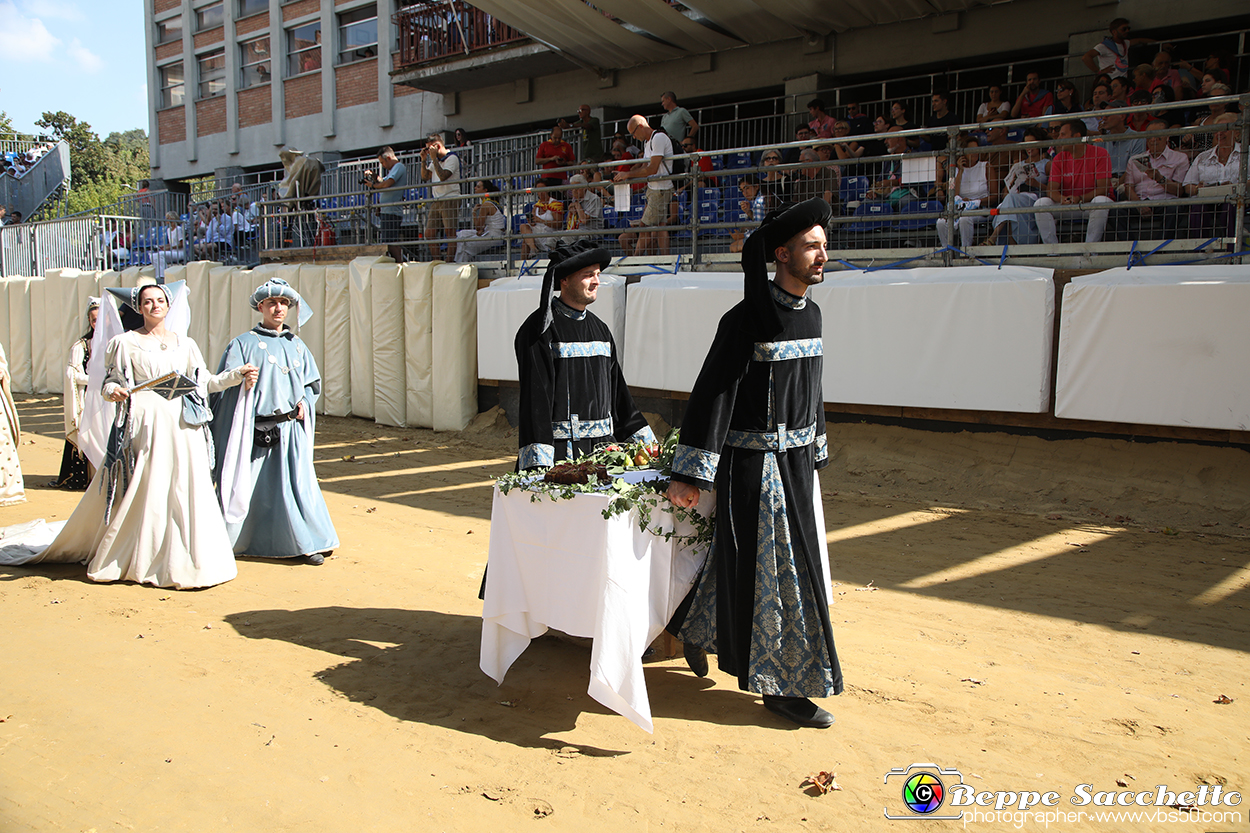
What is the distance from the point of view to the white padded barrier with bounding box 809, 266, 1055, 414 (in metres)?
7.91

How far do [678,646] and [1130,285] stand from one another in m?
5.32

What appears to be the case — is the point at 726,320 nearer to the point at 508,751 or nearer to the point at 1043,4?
the point at 508,751

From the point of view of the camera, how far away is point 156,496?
19.6 feet

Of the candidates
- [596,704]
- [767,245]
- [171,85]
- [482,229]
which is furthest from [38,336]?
[767,245]

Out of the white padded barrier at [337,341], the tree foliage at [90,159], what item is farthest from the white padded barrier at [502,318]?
the tree foliage at [90,159]

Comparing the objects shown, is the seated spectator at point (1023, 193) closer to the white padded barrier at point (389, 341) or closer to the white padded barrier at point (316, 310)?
the white padded barrier at point (389, 341)

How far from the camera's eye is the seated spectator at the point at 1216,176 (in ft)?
24.2

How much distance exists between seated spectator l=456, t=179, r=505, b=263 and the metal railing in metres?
0.10

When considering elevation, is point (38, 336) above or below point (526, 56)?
below

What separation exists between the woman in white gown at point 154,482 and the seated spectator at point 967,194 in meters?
6.66

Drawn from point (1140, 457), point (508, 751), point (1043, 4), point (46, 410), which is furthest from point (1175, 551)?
point (46, 410)

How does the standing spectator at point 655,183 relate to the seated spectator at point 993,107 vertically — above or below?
below

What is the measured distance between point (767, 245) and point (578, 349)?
129cm

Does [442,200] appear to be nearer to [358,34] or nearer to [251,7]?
[358,34]
